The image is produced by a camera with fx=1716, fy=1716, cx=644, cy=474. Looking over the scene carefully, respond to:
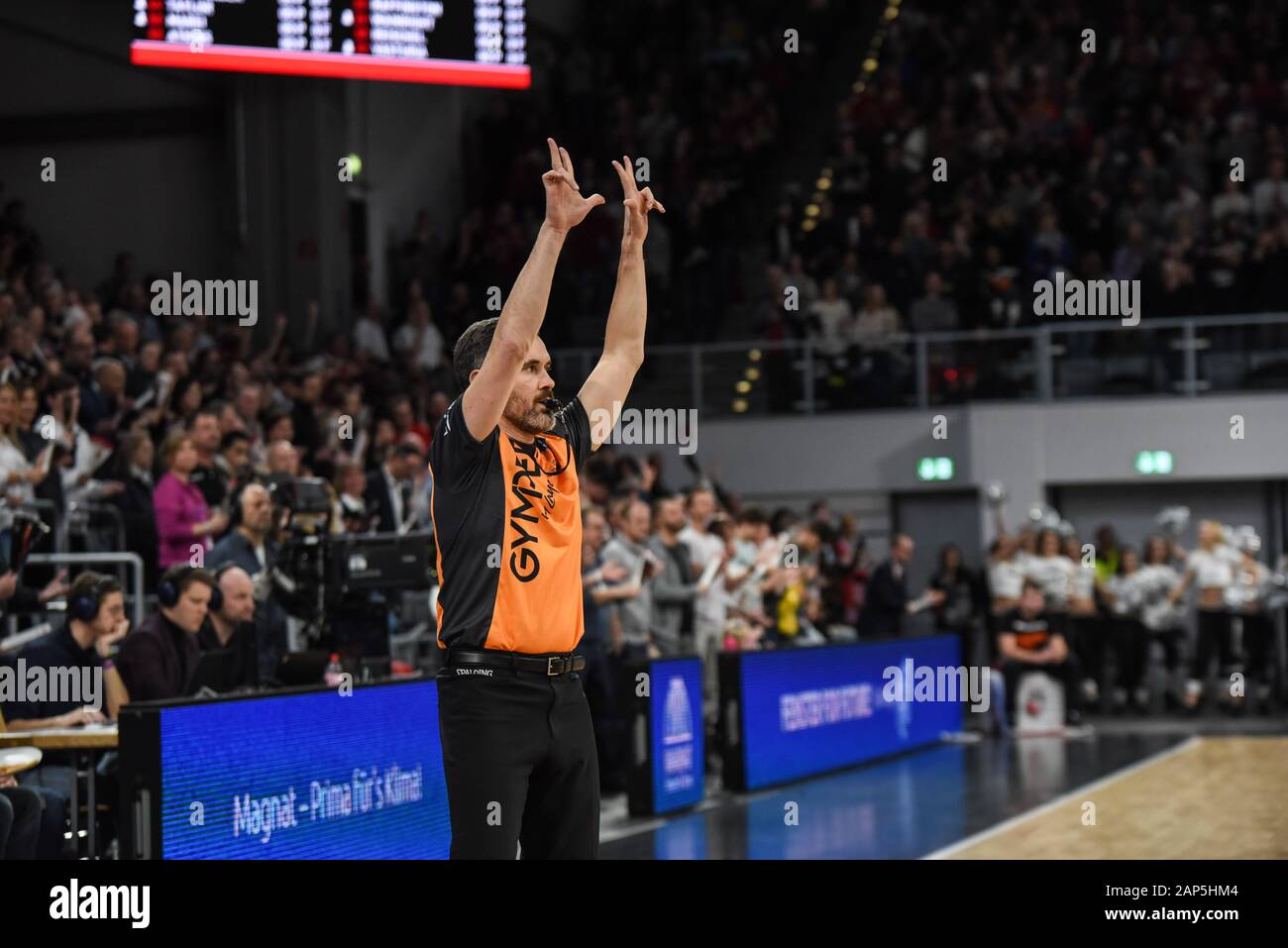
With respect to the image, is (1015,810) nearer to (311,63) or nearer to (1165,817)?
(1165,817)

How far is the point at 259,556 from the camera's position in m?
9.12

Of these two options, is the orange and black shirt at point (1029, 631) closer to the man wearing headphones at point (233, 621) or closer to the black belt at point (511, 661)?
the man wearing headphones at point (233, 621)

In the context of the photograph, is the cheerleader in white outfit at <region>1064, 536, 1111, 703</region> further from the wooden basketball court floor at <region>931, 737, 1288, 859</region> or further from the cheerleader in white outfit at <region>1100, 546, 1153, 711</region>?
the wooden basketball court floor at <region>931, 737, 1288, 859</region>

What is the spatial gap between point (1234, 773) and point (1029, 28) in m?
13.1

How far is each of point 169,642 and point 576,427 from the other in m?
4.26

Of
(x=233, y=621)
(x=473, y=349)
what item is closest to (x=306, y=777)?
(x=233, y=621)

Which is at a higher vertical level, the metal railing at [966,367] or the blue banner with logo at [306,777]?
the metal railing at [966,367]

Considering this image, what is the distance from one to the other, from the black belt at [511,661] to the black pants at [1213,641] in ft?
46.8

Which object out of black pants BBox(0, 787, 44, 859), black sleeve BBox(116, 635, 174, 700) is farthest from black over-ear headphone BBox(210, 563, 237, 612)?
black pants BBox(0, 787, 44, 859)

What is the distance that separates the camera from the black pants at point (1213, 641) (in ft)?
55.9

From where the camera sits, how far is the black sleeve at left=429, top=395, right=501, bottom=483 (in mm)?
4031

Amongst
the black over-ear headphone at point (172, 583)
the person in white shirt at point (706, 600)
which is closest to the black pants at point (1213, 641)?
the person in white shirt at point (706, 600)

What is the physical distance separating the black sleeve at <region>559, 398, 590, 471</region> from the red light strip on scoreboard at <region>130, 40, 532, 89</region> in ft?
24.6
